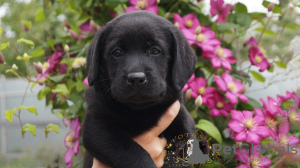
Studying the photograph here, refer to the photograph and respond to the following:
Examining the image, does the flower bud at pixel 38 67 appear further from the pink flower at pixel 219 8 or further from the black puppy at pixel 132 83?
the pink flower at pixel 219 8

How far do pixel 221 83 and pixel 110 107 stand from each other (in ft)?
2.84

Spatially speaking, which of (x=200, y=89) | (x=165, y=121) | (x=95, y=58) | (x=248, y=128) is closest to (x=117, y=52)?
(x=95, y=58)

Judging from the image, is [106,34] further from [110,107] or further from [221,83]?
[221,83]

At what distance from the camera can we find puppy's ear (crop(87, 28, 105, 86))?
194cm

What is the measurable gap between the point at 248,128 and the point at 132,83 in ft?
3.03

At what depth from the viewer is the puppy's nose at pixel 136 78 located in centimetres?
166

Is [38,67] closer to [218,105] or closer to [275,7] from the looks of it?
[218,105]

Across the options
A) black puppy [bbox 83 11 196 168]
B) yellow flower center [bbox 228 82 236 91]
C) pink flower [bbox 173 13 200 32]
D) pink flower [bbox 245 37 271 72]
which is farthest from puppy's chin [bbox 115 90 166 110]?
pink flower [bbox 245 37 271 72]

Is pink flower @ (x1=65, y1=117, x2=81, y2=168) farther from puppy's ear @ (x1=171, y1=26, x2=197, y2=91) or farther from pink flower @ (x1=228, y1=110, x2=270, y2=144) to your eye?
pink flower @ (x1=228, y1=110, x2=270, y2=144)

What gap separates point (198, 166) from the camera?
216 cm

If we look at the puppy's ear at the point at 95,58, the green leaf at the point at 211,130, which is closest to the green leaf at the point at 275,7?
the green leaf at the point at 211,130

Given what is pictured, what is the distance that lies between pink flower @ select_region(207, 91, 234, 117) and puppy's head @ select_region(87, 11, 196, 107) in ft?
1.45

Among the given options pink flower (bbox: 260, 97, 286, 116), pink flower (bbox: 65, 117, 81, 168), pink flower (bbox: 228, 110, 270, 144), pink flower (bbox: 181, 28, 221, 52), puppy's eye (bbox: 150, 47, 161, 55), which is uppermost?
puppy's eye (bbox: 150, 47, 161, 55)

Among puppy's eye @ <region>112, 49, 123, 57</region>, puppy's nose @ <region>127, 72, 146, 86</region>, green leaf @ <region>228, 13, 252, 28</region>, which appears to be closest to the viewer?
puppy's nose @ <region>127, 72, 146, 86</region>
